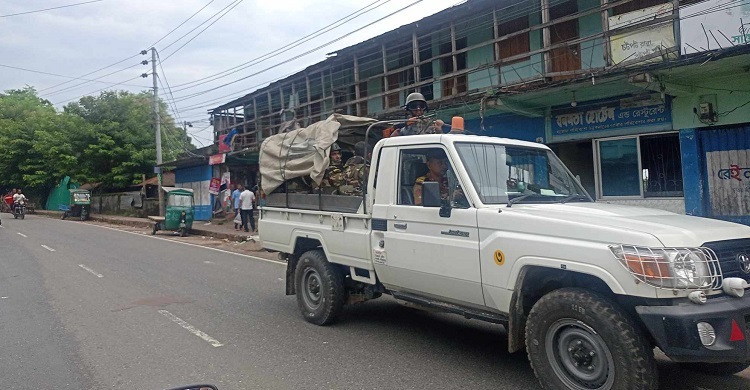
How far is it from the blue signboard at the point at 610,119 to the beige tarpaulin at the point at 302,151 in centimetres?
754

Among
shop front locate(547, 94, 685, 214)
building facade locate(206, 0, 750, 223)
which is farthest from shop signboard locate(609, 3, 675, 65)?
shop front locate(547, 94, 685, 214)

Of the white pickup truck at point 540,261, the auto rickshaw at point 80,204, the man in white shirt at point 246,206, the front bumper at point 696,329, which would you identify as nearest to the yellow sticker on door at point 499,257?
the white pickup truck at point 540,261

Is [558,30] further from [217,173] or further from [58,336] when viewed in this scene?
[217,173]

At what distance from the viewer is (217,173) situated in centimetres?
2750

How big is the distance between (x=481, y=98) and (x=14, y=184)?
143 feet

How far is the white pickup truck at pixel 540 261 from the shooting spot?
355 cm

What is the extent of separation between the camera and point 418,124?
636cm

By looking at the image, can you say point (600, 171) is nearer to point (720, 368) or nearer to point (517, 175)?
point (517, 175)

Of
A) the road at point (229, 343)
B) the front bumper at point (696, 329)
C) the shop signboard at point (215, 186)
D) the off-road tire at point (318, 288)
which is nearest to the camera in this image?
the front bumper at point (696, 329)

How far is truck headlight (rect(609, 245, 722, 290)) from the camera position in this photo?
352 centimetres

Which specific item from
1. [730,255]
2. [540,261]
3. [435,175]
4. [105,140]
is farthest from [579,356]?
[105,140]

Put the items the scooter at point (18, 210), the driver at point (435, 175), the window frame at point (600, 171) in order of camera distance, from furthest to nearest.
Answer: the scooter at point (18, 210) < the window frame at point (600, 171) < the driver at point (435, 175)

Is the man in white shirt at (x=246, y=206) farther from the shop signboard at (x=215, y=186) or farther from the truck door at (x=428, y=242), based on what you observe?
the truck door at (x=428, y=242)

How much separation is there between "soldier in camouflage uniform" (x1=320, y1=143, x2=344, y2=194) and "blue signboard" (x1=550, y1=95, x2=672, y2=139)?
7936 millimetres
